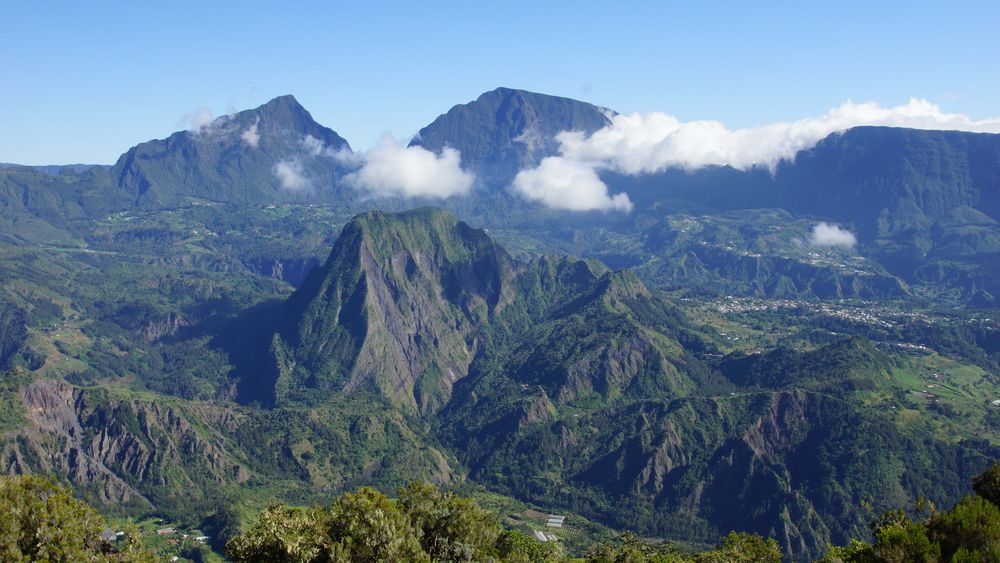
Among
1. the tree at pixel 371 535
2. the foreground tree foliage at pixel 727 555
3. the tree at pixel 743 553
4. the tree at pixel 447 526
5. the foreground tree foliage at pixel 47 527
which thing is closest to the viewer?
the foreground tree foliage at pixel 47 527

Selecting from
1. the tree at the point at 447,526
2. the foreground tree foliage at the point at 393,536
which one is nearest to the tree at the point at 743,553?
the foreground tree foliage at the point at 393,536

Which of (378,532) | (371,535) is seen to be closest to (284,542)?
(371,535)

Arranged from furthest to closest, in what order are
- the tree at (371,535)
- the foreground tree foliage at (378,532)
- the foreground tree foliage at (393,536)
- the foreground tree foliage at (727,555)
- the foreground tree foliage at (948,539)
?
1. the foreground tree foliage at (727,555)
2. the tree at (371,535)
3. the foreground tree foliage at (393,536)
4. the foreground tree foliage at (378,532)
5. the foreground tree foliage at (948,539)

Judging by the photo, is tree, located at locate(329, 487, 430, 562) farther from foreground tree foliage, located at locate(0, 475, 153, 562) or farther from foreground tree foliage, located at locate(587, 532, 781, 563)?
foreground tree foliage, located at locate(587, 532, 781, 563)

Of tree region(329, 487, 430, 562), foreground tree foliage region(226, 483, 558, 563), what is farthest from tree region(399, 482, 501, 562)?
tree region(329, 487, 430, 562)

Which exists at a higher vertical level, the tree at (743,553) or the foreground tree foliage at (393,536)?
the foreground tree foliage at (393,536)

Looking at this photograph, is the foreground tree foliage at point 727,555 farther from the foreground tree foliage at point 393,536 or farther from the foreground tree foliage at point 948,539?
the foreground tree foliage at point 948,539

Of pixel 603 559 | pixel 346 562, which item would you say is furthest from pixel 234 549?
pixel 603 559

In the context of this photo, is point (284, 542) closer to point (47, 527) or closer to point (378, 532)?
point (378, 532)

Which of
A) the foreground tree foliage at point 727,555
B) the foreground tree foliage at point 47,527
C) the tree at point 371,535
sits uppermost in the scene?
the foreground tree foliage at point 47,527
